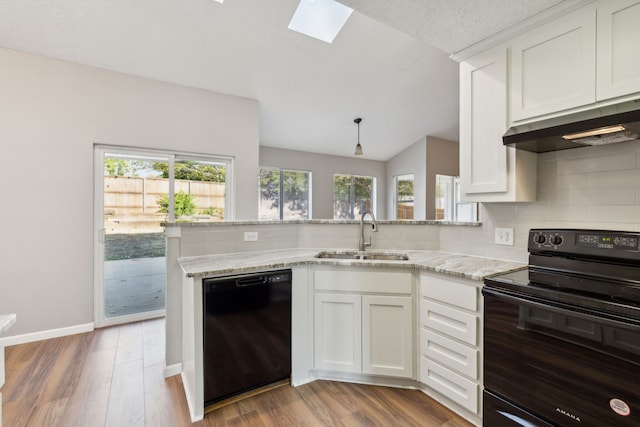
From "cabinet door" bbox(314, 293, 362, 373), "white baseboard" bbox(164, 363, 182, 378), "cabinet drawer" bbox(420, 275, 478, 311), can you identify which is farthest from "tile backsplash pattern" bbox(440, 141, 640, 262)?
"white baseboard" bbox(164, 363, 182, 378)

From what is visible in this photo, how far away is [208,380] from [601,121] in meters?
2.46

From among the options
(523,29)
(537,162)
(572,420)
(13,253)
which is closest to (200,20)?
(523,29)

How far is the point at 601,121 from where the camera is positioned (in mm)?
1287

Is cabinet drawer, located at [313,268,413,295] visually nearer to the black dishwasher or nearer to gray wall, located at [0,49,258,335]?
the black dishwasher

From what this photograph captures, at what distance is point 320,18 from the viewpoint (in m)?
3.00

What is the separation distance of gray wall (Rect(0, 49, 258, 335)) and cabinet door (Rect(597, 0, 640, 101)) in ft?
12.4

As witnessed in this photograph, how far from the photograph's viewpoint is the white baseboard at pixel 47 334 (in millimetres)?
2750

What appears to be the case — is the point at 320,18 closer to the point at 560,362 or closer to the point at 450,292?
the point at 450,292

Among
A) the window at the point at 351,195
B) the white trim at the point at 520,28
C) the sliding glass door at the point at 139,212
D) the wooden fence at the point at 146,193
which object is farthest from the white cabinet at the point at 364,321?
the window at the point at 351,195

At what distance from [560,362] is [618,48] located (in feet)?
4.81

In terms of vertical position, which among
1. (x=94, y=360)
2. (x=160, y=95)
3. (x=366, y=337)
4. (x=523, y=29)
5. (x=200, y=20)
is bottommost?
(x=94, y=360)

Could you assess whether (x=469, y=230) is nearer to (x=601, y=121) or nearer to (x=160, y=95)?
(x=601, y=121)

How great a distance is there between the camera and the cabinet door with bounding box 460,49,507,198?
1.79m

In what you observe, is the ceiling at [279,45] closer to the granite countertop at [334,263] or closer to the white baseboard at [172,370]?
the granite countertop at [334,263]
